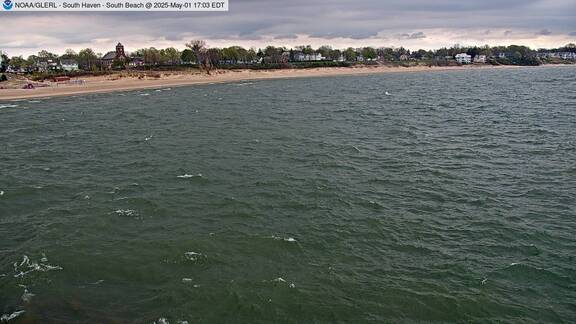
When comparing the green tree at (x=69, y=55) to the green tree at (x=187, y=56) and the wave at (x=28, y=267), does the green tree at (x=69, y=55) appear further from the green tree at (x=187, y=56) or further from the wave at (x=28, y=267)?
the wave at (x=28, y=267)

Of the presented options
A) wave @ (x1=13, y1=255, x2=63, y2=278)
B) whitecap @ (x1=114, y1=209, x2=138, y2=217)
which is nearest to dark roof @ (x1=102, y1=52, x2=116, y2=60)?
whitecap @ (x1=114, y1=209, x2=138, y2=217)

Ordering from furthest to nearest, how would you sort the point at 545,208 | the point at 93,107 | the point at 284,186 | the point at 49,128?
the point at 93,107 < the point at 49,128 < the point at 284,186 < the point at 545,208

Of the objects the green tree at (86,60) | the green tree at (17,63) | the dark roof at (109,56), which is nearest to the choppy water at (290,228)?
the green tree at (86,60)

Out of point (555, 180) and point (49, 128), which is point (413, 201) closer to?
point (555, 180)

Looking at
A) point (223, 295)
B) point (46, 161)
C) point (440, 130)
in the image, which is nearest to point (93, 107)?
point (46, 161)

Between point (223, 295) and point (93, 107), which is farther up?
point (93, 107)

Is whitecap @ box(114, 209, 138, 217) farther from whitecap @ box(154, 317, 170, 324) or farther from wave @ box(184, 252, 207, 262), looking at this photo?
whitecap @ box(154, 317, 170, 324)
